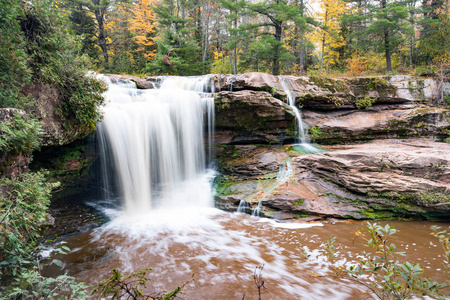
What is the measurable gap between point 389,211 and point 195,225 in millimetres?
5313

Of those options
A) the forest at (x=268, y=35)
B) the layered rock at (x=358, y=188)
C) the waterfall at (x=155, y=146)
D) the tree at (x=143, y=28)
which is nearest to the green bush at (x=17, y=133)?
the waterfall at (x=155, y=146)

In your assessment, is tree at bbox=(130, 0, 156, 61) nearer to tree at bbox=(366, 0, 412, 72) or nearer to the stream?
the stream

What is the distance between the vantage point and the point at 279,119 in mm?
9125

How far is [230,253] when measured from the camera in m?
4.38

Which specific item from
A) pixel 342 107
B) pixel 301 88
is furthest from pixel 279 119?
pixel 342 107

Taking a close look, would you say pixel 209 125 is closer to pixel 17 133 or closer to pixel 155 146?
pixel 155 146

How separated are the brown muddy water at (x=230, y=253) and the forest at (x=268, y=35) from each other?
10147 mm

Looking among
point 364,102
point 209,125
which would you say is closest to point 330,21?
point 364,102

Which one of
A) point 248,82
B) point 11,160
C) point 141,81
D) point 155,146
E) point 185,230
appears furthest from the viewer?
point 141,81

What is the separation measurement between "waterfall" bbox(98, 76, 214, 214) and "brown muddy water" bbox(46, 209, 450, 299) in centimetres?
129

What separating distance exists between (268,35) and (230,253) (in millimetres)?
17368

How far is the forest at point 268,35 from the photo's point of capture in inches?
545

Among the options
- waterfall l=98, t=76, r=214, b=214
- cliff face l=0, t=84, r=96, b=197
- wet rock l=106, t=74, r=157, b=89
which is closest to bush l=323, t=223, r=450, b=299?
cliff face l=0, t=84, r=96, b=197

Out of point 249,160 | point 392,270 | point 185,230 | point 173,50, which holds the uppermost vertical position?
point 173,50
